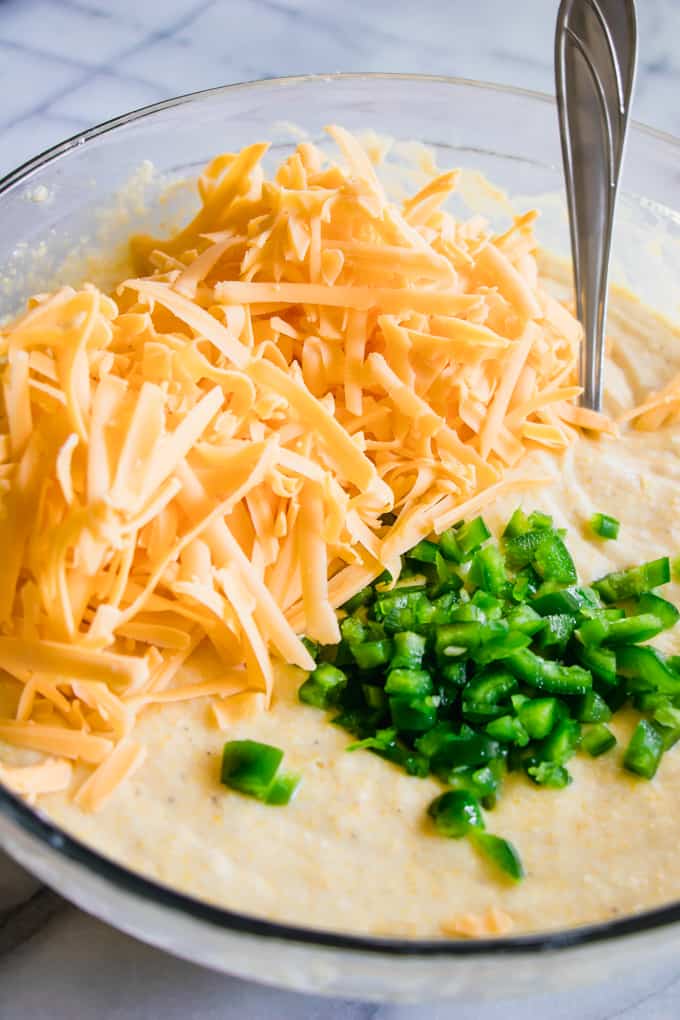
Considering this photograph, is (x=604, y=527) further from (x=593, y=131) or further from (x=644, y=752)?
(x=593, y=131)

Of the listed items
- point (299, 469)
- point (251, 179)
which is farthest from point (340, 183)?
point (299, 469)

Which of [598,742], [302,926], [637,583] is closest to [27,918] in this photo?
[302,926]

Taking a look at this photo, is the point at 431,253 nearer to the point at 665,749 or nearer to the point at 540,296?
the point at 540,296

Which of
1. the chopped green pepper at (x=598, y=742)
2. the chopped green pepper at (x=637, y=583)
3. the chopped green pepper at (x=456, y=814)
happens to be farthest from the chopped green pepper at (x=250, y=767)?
the chopped green pepper at (x=637, y=583)

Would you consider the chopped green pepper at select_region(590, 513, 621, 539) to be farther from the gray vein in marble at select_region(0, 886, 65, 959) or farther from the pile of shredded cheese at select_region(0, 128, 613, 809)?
the gray vein in marble at select_region(0, 886, 65, 959)

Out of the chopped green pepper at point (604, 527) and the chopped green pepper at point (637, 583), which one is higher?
the chopped green pepper at point (604, 527)

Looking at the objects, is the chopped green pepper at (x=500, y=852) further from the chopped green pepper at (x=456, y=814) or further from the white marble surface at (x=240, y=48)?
the white marble surface at (x=240, y=48)
